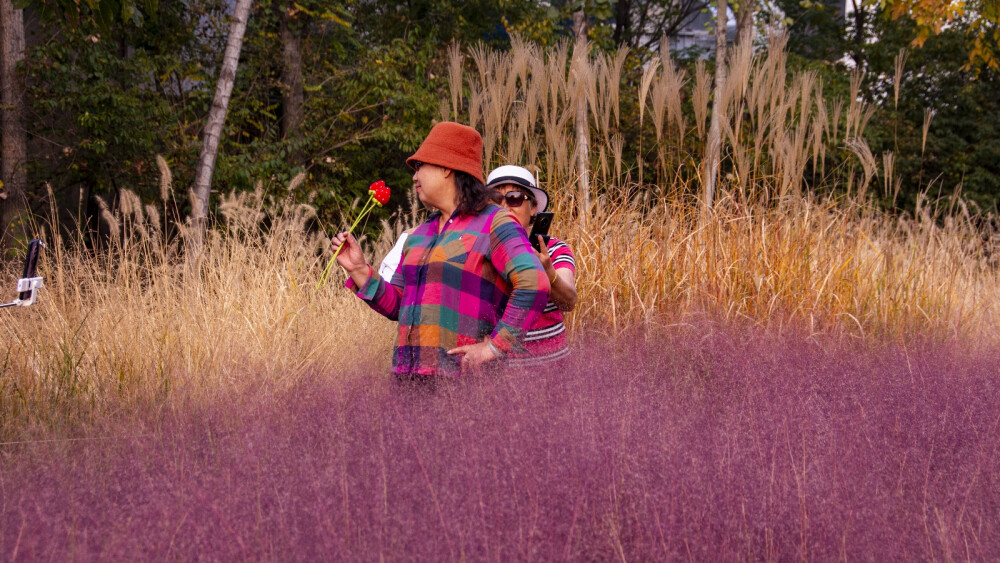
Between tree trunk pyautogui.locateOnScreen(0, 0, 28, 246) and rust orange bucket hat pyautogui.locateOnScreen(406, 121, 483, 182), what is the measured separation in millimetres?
7291

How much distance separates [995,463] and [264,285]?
4002mm

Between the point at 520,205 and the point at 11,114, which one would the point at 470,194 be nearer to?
the point at 520,205

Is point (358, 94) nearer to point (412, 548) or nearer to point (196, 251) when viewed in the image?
point (196, 251)

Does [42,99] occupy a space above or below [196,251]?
above

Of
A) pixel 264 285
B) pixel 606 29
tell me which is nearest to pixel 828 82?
pixel 606 29

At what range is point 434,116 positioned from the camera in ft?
33.8

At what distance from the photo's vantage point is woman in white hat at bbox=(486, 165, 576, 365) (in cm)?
299

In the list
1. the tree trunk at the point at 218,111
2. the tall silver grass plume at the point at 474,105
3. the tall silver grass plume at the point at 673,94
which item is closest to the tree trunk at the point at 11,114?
the tree trunk at the point at 218,111

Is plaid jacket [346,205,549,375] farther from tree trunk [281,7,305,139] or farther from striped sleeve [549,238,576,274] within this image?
tree trunk [281,7,305,139]

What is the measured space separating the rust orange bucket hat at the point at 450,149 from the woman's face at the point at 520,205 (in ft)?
0.89

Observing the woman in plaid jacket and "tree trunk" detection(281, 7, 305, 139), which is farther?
"tree trunk" detection(281, 7, 305, 139)

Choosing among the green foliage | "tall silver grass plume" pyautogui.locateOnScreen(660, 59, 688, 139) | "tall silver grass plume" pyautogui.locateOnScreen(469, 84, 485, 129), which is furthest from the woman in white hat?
the green foliage

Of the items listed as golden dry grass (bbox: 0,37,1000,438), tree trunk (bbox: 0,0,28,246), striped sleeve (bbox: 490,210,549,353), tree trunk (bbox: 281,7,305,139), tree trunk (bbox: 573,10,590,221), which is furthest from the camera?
tree trunk (bbox: 281,7,305,139)

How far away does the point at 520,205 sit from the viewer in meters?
3.30
